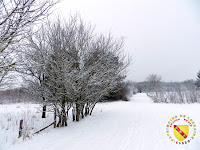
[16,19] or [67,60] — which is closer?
[16,19]

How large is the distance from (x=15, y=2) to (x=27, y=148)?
362 centimetres

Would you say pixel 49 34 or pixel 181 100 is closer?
pixel 49 34

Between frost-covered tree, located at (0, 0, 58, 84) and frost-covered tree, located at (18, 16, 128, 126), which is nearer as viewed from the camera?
frost-covered tree, located at (0, 0, 58, 84)

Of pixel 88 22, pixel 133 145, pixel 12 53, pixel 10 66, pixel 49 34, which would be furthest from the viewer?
pixel 88 22

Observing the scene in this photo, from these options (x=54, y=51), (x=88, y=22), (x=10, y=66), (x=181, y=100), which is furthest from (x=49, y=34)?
(x=181, y=100)

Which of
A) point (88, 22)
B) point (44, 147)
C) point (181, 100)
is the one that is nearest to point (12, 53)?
point (44, 147)

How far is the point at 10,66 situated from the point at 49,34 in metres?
3.21

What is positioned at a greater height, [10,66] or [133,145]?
[10,66]

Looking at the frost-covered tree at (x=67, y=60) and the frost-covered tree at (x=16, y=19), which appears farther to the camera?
the frost-covered tree at (x=67, y=60)

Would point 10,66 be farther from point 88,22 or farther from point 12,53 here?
point 88,22

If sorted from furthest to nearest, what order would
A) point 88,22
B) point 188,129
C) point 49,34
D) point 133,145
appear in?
1. point 88,22
2. point 49,34
3. point 188,129
4. point 133,145

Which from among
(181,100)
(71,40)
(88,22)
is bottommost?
(181,100)

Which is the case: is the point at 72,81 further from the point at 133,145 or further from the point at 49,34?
the point at 133,145

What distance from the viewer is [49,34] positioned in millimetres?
4449
